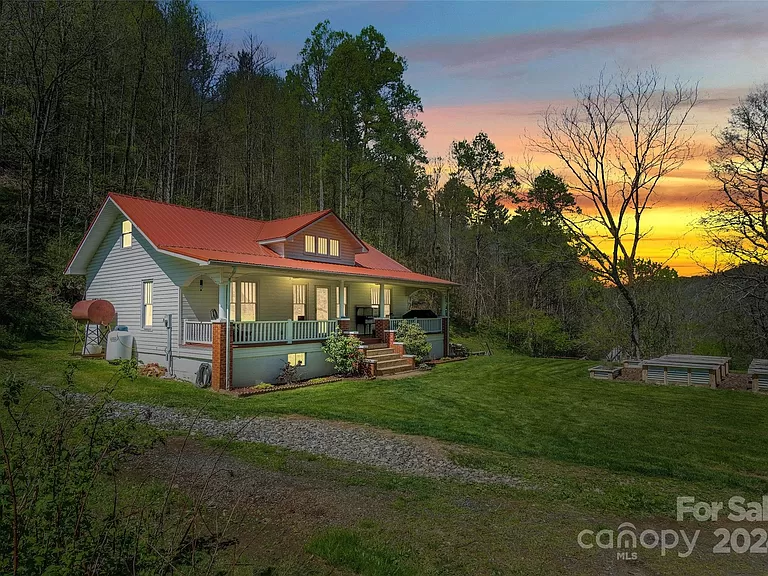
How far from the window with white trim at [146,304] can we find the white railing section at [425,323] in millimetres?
9629

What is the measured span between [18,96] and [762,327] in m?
37.7

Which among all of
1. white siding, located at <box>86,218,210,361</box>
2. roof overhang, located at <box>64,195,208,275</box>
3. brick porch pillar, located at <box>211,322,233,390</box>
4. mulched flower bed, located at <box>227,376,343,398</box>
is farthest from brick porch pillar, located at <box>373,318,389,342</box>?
roof overhang, located at <box>64,195,208,275</box>

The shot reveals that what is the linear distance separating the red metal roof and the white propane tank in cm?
445

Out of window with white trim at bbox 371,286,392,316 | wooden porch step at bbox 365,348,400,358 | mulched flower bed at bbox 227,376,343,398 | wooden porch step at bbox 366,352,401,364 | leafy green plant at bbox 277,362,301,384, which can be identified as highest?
window with white trim at bbox 371,286,392,316

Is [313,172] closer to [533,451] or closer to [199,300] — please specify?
[199,300]

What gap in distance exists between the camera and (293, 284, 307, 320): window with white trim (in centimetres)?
1827

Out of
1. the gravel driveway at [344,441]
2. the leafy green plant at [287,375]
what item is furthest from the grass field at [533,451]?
the leafy green plant at [287,375]

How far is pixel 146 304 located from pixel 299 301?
18.6 ft

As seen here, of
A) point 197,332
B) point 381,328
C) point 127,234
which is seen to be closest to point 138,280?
point 127,234

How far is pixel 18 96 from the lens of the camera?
2375cm

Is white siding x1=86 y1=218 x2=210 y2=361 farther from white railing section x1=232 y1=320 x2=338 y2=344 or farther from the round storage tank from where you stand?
white railing section x1=232 y1=320 x2=338 y2=344

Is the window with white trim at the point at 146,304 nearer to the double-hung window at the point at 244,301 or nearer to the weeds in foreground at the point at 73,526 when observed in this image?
the double-hung window at the point at 244,301

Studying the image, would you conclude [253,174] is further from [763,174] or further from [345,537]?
[345,537]

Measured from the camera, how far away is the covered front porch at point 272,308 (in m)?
14.0
